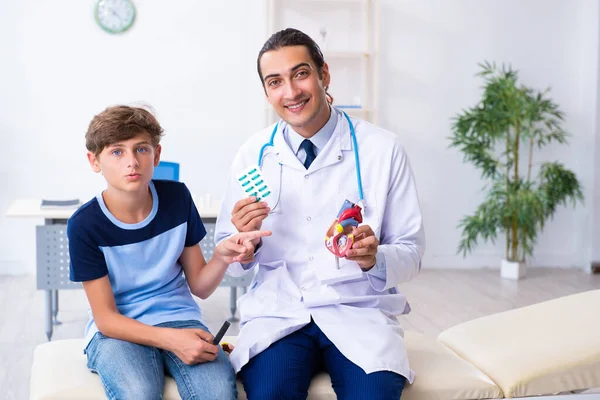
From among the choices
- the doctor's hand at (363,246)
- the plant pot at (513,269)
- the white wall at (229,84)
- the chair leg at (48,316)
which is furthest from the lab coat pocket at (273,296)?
the plant pot at (513,269)

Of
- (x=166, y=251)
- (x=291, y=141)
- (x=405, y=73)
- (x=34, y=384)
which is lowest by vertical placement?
(x=34, y=384)

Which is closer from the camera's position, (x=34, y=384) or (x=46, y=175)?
(x=34, y=384)

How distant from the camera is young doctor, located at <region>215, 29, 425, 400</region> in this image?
1.81 meters

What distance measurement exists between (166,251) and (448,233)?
12.8 feet

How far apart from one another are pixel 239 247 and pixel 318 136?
0.40 meters

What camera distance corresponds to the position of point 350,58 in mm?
5348

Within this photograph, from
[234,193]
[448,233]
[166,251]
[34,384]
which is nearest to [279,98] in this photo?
[234,193]

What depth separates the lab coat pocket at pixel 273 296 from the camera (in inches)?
74.3

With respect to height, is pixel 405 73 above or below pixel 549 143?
above

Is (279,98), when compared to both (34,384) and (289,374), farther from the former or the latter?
(34,384)

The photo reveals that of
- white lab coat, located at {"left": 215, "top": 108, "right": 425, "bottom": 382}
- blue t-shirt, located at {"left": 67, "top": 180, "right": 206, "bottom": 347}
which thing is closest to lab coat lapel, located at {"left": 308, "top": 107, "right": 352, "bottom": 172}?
white lab coat, located at {"left": 215, "top": 108, "right": 425, "bottom": 382}

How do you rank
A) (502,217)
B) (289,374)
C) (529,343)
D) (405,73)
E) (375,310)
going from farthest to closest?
1. (405,73)
2. (502,217)
3. (529,343)
4. (375,310)
5. (289,374)

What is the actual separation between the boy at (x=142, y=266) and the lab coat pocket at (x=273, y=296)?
0.11 metres

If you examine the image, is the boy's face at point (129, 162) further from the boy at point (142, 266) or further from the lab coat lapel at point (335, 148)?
the lab coat lapel at point (335, 148)
